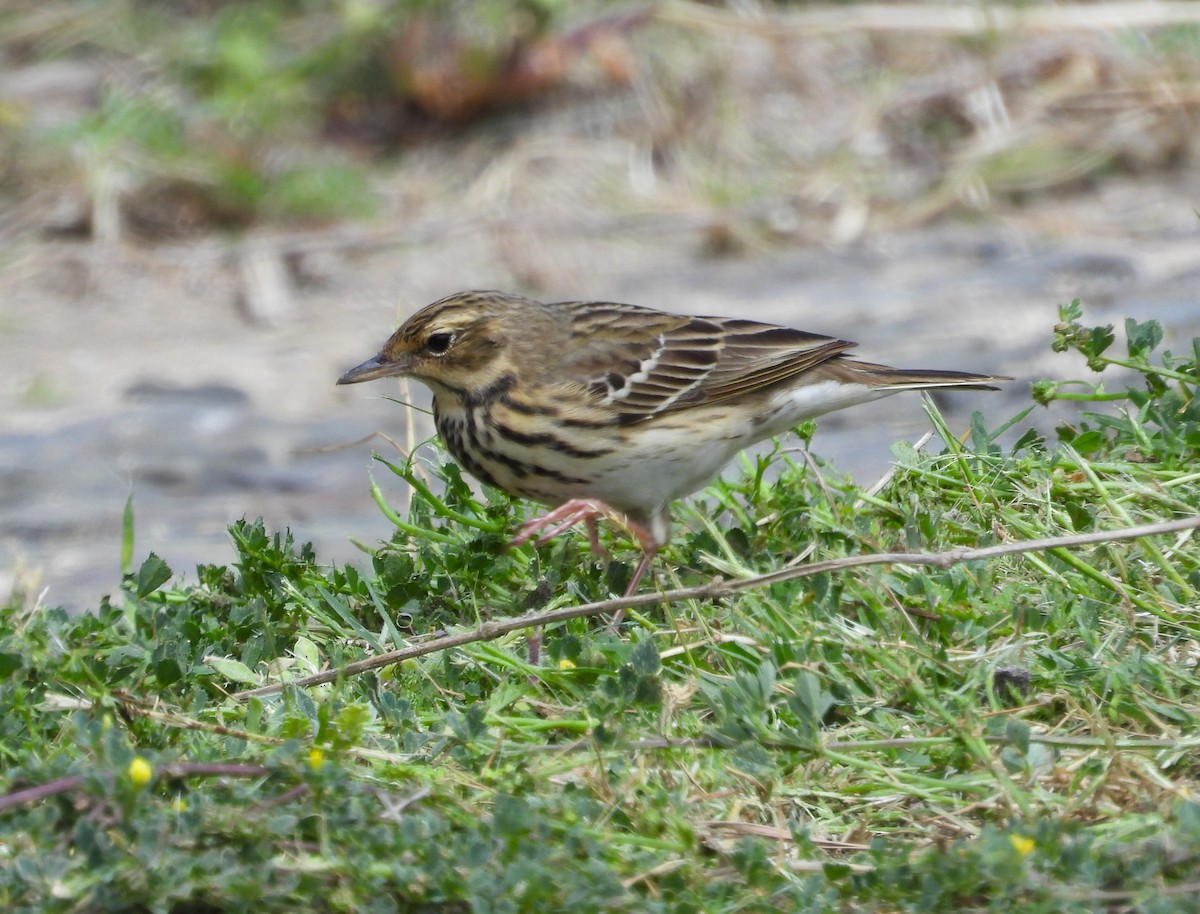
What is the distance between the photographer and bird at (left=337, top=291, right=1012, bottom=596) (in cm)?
511

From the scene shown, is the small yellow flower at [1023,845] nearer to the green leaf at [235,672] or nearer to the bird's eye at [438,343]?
the green leaf at [235,672]

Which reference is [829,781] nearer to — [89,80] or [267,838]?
[267,838]

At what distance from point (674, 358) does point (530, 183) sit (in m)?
4.96

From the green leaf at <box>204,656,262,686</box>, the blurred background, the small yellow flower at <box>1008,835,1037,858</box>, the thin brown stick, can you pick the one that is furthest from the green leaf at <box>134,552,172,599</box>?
the blurred background

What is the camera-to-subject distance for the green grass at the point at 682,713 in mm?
3098

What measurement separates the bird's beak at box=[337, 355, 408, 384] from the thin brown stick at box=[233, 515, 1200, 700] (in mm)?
1531

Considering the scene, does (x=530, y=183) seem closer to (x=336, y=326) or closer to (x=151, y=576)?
(x=336, y=326)

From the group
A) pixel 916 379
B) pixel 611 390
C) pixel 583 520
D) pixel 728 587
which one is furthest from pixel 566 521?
pixel 916 379

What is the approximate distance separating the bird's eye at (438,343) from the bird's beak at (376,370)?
0.31 feet

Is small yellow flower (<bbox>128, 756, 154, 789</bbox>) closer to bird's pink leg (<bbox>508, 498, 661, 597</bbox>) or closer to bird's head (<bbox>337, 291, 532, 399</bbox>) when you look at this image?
bird's pink leg (<bbox>508, 498, 661, 597</bbox>)

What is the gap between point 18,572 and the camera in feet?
17.3

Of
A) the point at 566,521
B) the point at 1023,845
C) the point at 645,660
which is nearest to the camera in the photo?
the point at 1023,845

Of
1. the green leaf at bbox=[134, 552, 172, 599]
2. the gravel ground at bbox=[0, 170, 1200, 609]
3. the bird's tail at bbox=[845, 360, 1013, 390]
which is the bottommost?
the green leaf at bbox=[134, 552, 172, 599]

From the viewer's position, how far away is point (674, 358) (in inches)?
222
